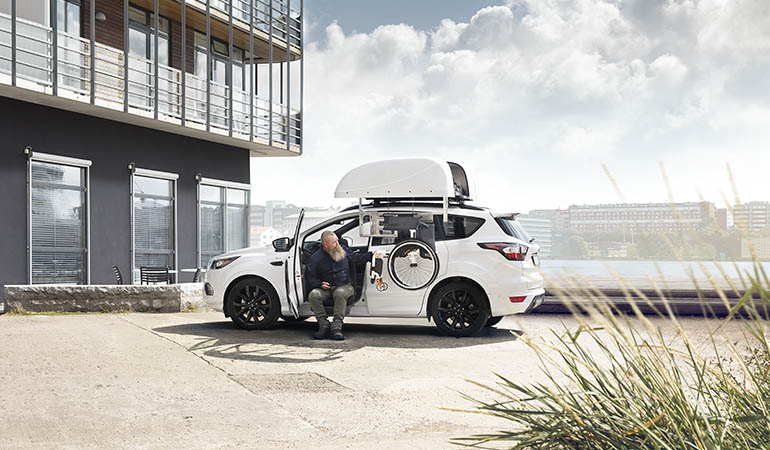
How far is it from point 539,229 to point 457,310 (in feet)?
7.37

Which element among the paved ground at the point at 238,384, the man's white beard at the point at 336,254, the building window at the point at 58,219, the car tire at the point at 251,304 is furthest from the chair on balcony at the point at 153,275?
the man's white beard at the point at 336,254

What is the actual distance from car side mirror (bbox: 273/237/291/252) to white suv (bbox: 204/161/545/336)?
0.01 meters

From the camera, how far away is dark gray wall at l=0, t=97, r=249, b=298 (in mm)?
15359

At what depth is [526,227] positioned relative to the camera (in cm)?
1162

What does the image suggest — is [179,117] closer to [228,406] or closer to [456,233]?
[456,233]

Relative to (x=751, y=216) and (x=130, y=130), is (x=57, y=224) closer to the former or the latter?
(x=130, y=130)

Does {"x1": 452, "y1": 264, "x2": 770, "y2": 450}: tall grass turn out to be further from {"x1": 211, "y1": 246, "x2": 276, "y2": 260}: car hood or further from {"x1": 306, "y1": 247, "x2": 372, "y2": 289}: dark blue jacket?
{"x1": 211, "y1": 246, "x2": 276, "y2": 260}: car hood

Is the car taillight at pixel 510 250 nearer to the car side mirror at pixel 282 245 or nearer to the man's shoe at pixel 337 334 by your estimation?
the man's shoe at pixel 337 334

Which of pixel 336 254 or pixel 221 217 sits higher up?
pixel 221 217

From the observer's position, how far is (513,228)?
11.0 m

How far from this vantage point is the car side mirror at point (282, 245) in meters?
11.2

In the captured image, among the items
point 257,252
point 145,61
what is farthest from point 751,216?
point 145,61

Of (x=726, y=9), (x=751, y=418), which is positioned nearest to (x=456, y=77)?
(x=726, y=9)

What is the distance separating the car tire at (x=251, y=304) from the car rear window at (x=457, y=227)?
268 centimetres
